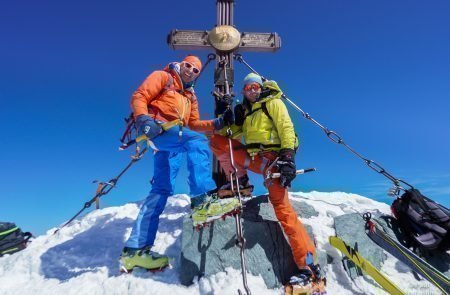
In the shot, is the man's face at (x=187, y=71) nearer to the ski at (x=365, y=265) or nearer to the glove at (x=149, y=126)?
the glove at (x=149, y=126)

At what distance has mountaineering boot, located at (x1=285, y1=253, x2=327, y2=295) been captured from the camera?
165 inches

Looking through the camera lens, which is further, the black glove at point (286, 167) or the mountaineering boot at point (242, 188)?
the mountaineering boot at point (242, 188)

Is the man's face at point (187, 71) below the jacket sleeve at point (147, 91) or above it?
above

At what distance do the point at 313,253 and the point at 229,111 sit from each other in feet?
8.73

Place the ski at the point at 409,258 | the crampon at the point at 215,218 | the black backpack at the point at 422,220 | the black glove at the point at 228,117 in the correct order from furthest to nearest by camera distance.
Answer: the black glove at the point at 228,117 → the black backpack at the point at 422,220 → the crampon at the point at 215,218 → the ski at the point at 409,258

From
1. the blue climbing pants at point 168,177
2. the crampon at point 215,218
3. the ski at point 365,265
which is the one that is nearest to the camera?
the ski at point 365,265

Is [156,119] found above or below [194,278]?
above

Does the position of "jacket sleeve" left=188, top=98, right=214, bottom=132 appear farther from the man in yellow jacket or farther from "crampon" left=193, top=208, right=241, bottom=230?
"crampon" left=193, top=208, right=241, bottom=230

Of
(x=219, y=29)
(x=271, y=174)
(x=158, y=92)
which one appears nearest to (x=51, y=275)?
(x=158, y=92)

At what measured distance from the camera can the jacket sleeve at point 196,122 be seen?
588 cm

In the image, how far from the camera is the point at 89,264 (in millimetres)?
5367

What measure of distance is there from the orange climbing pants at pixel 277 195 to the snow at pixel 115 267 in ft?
2.16

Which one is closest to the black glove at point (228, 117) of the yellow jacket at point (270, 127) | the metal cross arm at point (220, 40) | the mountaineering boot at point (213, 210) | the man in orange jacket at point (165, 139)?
the man in orange jacket at point (165, 139)

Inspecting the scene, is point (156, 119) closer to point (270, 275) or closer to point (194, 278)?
point (194, 278)
